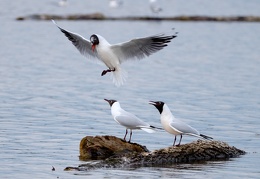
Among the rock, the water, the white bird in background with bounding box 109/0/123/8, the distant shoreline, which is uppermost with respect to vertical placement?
the white bird in background with bounding box 109/0/123/8

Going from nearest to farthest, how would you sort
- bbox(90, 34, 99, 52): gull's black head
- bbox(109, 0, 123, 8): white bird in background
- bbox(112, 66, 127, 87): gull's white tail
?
bbox(90, 34, 99, 52): gull's black head < bbox(112, 66, 127, 87): gull's white tail < bbox(109, 0, 123, 8): white bird in background

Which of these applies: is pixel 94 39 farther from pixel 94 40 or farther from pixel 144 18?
pixel 144 18

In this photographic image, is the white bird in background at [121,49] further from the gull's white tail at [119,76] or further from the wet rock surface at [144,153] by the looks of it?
the wet rock surface at [144,153]

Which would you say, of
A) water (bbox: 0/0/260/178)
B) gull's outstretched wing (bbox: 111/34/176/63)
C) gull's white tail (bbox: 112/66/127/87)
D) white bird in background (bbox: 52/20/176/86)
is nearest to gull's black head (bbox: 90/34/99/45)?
white bird in background (bbox: 52/20/176/86)

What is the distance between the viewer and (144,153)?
37.2ft

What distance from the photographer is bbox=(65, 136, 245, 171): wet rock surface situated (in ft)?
36.5

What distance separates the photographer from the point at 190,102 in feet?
59.0

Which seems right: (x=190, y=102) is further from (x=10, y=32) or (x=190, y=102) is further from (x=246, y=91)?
(x=10, y=32)

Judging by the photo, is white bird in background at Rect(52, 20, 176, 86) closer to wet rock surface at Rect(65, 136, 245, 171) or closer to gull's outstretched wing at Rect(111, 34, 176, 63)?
gull's outstretched wing at Rect(111, 34, 176, 63)

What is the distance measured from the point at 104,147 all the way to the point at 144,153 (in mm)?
680

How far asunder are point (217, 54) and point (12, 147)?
17.2 metres

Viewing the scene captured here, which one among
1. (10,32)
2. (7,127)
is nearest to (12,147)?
(7,127)

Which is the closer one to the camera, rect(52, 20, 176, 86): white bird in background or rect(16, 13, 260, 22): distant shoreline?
rect(52, 20, 176, 86): white bird in background

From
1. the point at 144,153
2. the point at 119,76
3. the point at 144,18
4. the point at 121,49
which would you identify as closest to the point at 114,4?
the point at 144,18
